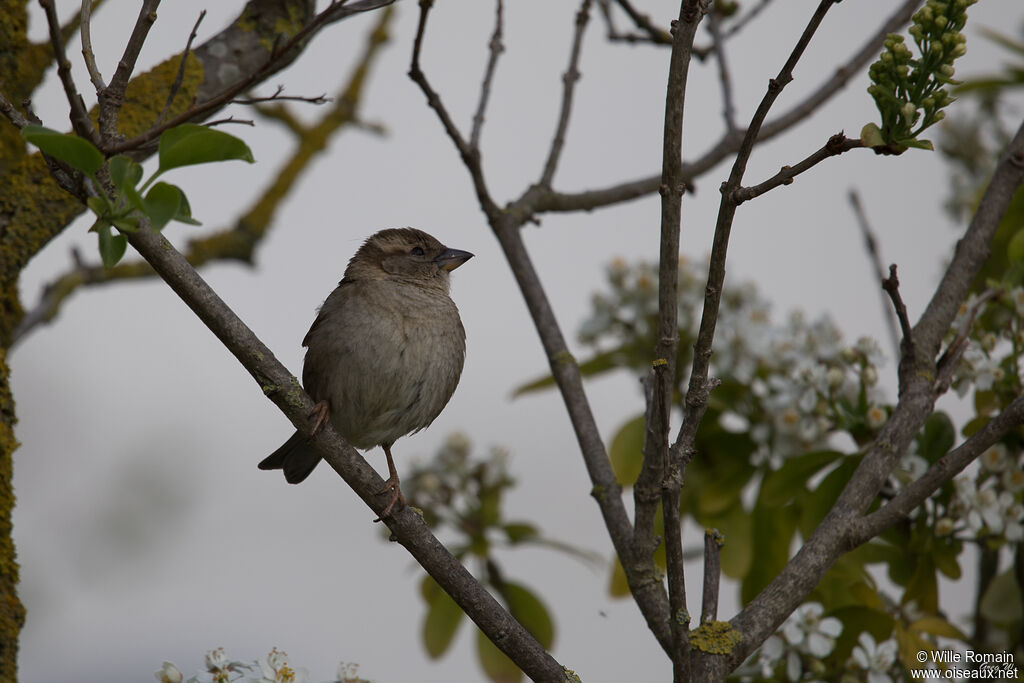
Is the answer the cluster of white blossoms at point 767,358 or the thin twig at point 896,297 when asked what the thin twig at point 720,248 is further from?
the cluster of white blossoms at point 767,358

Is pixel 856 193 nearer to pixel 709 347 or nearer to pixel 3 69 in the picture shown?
pixel 709 347

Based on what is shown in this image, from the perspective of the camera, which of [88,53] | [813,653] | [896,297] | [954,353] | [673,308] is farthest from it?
[954,353]

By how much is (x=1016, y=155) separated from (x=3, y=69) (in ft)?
10.5

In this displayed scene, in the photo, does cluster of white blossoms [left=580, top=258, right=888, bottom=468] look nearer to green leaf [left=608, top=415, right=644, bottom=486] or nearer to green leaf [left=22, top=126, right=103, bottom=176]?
green leaf [left=608, top=415, right=644, bottom=486]

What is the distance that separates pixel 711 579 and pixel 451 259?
2.06 m

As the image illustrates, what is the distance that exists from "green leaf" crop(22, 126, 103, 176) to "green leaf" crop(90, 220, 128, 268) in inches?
3.6

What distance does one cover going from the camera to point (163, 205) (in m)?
1.67

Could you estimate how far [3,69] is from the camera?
3.16 metres

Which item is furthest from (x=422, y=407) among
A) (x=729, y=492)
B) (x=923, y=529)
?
(x=923, y=529)

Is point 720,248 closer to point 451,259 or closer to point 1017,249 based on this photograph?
point 1017,249

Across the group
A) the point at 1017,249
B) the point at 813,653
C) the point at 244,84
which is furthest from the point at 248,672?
the point at 1017,249

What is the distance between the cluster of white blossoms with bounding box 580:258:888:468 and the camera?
3371 millimetres

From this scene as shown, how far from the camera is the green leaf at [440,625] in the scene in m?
4.15

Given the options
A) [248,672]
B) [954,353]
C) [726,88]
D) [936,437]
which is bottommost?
[248,672]
